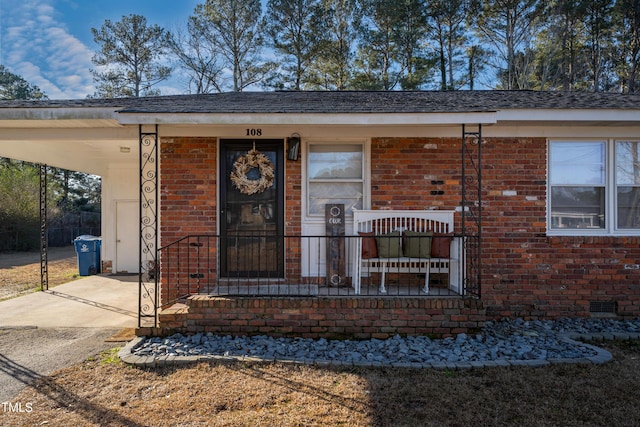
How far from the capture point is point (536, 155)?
5.38m

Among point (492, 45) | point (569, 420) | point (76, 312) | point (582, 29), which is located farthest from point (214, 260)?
point (582, 29)

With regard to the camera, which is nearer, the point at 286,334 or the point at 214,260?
the point at 286,334

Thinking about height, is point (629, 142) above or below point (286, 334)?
above

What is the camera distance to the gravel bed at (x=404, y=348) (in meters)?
3.97

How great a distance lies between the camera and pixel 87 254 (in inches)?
376

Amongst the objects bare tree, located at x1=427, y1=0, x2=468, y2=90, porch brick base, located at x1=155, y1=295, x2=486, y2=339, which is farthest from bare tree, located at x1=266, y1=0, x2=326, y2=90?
porch brick base, located at x1=155, y1=295, x2=486, y2=339

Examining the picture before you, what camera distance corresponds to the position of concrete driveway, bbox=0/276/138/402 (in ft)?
12.7

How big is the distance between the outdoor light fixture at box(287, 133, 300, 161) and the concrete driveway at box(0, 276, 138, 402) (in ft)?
10.6

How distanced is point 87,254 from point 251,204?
21.1 ft

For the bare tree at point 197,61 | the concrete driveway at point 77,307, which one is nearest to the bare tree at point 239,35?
the bare tree at point 197,61

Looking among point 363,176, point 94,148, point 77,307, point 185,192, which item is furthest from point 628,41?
point 77,307

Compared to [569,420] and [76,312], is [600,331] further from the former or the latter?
[76,312]

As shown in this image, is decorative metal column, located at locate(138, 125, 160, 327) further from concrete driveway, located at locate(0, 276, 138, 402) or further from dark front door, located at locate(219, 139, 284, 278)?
dark front door, located at locate(219, 139, 284, 278)

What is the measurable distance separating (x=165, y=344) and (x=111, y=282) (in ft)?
16.7
